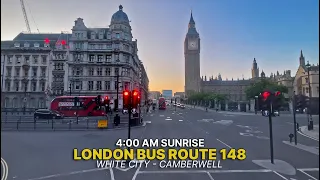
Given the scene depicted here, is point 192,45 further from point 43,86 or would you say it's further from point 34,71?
point 34,71

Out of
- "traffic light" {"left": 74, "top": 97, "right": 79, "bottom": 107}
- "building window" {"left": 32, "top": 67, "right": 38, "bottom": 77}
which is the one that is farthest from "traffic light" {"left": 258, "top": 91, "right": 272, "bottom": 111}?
"traffic light" {"left": 74, "top": 97, "right": 79, "bottom": 107}

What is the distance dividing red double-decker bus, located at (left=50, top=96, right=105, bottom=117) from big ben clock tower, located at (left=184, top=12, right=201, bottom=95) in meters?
112

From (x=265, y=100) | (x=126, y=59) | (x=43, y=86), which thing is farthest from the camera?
(x=126, y=59)

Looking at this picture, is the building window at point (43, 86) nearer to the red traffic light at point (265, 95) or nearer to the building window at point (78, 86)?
the building window at point (78, 86)

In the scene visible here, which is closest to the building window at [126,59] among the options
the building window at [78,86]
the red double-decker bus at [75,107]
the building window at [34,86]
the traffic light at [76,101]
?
the building window at [78,86]

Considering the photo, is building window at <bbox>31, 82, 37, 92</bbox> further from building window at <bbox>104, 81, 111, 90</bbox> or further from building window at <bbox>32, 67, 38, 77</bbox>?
building window at <bbox>104, 81, 111, 90</bbox>

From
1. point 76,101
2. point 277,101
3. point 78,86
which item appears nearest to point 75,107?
point 76,101

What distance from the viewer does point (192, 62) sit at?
141500 mm

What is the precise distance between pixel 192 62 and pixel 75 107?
127738 millimetres

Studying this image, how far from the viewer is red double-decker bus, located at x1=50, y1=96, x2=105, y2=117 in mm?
18219

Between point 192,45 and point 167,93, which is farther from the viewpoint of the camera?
point 192,45

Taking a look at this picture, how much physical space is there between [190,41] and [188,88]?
37.9 m

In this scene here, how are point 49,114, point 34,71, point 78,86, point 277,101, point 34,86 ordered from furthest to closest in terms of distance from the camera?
1. point 49,114
2. point 78,86
3. point 34,86
4. point 34,71
5. point 277,101

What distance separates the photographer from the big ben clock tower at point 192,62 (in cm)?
13388
